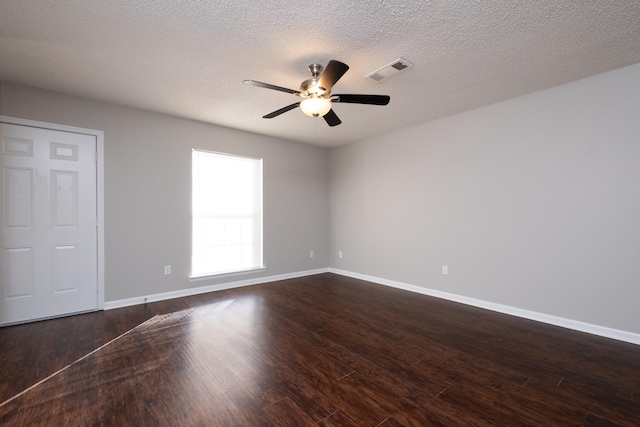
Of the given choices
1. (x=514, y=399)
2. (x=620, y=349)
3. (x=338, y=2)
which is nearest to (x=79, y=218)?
(x=338, y=2)

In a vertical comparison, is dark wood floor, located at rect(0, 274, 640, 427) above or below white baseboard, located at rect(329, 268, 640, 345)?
below

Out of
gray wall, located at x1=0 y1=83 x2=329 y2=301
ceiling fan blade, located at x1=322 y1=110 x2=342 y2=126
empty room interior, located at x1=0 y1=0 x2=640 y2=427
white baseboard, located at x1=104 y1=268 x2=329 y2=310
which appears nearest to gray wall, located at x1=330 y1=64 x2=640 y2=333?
empty room interior, located at x1=0 y1=0 x2=640 y2=427

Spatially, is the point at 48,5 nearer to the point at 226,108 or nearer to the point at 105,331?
the point at 226,108

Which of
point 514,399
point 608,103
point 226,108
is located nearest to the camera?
point 514,399

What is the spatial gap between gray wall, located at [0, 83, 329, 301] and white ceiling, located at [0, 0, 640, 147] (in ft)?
0.90

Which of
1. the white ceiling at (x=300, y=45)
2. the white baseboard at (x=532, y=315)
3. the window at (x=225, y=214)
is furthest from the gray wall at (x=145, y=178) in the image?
the white baseboard at (x=532, y=315)

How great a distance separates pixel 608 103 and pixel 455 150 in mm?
1484

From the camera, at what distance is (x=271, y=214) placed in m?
4.91

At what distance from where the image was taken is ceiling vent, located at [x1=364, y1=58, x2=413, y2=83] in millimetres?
2472

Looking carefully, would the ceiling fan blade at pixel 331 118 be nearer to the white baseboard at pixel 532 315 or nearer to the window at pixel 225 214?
the window at pixel 225 214

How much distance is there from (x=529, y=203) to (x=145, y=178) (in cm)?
489

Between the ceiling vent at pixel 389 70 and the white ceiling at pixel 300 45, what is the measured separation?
0.06 meters

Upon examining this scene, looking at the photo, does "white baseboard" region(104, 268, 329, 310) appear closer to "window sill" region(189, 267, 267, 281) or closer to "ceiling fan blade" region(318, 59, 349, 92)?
"window sill" region(189, 267, 267, 281)

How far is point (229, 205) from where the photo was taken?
180 inches
